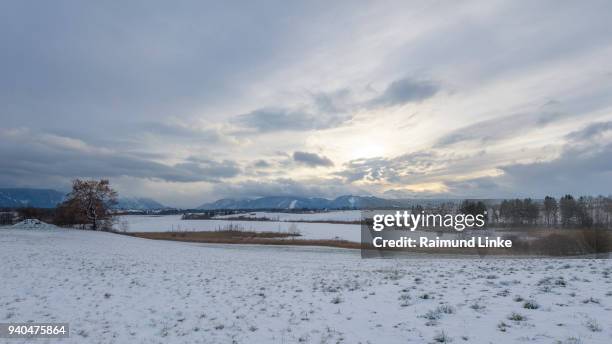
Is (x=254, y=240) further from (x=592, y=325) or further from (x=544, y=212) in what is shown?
(x=544, y=212)

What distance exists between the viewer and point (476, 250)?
46.4 m

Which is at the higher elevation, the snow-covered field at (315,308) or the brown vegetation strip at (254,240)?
the snow-covered field at (315,308)

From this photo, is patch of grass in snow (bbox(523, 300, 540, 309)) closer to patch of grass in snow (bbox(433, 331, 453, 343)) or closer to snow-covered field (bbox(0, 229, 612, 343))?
snow-covered field (bbox(0, 229, 612, 343))

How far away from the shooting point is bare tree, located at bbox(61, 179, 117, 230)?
60969 millimetres

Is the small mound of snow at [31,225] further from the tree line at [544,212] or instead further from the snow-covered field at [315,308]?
the tree line at [544,212]

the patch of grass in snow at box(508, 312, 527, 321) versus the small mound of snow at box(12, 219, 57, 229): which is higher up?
the patch of grass in snow at box(508, 312, 527, 321)

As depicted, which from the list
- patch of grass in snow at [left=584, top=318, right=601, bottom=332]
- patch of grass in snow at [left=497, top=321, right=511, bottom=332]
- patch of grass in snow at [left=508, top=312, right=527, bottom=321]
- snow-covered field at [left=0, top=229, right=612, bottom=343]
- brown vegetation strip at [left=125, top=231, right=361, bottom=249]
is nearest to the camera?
patch of grass in snow at [left=584, top=318, right=601, bottom=332]

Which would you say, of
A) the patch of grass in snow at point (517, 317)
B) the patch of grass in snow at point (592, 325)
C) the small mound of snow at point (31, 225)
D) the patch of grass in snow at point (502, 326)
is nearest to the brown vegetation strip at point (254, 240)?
the small mound of snow at point (31, 225)

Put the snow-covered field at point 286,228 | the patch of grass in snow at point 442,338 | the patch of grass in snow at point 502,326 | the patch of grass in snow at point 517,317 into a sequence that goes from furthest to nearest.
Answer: the snow-covered field at point 286,228
the patch of grass in snow at point 517,317
the patch of grass in snow at point 502,326
the patch of grass in snow at point 442,338

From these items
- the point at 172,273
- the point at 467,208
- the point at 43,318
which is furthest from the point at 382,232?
the point at 43,318

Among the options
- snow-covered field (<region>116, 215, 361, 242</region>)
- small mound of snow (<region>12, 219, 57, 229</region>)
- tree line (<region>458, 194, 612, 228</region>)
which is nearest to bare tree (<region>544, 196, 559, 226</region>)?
tree line (<region>458, 194, 612, 228</region>)

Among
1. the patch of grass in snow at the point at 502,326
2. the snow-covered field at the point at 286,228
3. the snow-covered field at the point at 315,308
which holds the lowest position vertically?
the snow-covered field at the point at 286,228

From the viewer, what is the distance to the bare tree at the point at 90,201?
200ft

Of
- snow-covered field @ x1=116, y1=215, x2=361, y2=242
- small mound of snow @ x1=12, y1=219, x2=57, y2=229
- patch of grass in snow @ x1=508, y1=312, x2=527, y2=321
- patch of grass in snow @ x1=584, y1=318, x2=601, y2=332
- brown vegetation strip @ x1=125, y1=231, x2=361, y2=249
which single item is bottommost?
snow-covered field @ x1=116, y1=215, x2=361, y2=242
